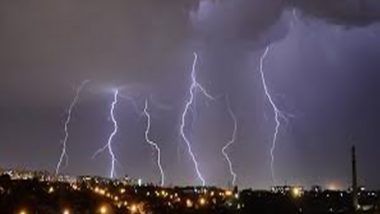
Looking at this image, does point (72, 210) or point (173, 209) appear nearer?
point (72, 210)

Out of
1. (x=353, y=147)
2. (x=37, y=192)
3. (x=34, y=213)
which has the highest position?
(x=353, y=147)

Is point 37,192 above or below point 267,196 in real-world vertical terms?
below

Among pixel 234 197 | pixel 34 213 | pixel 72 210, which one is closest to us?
pixel 34 213

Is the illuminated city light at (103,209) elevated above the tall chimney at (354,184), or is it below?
below

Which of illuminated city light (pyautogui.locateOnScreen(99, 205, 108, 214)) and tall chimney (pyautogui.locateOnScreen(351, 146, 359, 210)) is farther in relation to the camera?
tall chimney (pyautogui.locateOnScreen(351, 146, 359, 210))

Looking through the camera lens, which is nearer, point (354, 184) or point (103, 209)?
point (103, 209)

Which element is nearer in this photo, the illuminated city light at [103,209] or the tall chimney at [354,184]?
the illuminated city light at [103,209]

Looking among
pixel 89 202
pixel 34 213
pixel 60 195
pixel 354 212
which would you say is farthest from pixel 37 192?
Result: pixel 354 212

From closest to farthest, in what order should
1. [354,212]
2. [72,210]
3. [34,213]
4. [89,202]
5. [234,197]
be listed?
1. [34,213]
2. [72,210]
3. [89,202]
4. [354,212]
5. [234,197]

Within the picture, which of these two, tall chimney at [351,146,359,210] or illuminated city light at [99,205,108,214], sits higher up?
tall chimney at [351,146,359,210]

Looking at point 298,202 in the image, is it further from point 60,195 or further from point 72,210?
point 72,210

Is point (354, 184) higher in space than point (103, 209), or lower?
higher
